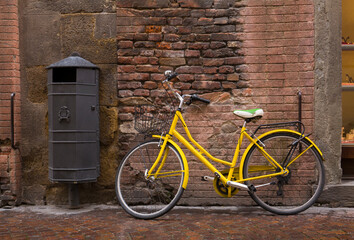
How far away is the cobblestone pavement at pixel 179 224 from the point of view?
357 cm

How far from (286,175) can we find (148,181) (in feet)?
5.19

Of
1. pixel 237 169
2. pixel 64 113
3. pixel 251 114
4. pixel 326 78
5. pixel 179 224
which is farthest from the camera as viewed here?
pixel 326 78

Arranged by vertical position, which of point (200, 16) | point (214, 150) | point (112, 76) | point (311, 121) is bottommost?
point (214, 150)

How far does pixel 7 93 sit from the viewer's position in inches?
189

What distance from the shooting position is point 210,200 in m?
4.78

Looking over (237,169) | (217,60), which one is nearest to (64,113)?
(217,60)

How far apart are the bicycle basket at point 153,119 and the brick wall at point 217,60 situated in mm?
151

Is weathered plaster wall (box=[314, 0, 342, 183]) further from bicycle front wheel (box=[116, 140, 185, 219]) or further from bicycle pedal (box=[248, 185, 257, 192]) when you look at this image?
bicycle front wheel (box=[116, 140, 185, 219])

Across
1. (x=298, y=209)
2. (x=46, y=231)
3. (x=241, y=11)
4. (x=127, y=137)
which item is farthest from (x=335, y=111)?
(x=46, y=231)

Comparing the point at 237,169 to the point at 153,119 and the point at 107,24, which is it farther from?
the point at 107,24

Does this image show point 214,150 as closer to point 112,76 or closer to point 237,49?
point 237,49

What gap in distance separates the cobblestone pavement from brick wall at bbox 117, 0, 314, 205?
60 centimetres

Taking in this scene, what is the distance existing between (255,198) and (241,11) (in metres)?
2.29

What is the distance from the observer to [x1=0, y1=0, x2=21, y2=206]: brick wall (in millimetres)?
4793
